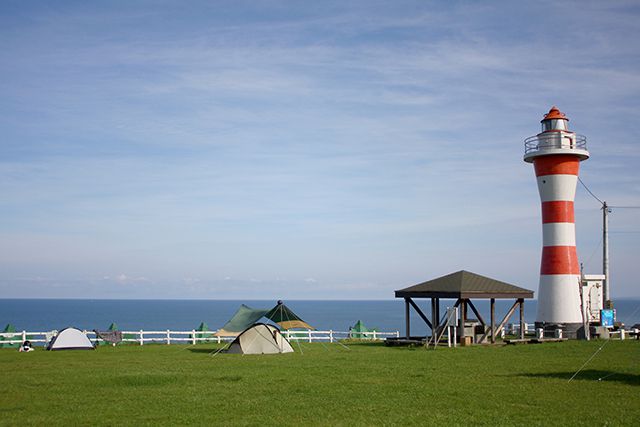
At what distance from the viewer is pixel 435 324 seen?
114 feet

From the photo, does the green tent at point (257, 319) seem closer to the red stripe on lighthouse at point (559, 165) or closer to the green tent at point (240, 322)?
the green tent at point (240, 322)

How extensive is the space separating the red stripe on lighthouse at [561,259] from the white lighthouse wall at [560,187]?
8.24 feet

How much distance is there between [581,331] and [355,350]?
494 inches

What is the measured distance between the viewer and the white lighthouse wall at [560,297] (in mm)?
37000

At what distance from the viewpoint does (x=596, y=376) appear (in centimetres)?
2078

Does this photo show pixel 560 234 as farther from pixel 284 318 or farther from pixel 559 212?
pixel 284 318

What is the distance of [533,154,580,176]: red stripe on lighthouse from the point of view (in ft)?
121

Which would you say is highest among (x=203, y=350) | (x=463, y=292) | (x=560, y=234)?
(x=560, y=234)

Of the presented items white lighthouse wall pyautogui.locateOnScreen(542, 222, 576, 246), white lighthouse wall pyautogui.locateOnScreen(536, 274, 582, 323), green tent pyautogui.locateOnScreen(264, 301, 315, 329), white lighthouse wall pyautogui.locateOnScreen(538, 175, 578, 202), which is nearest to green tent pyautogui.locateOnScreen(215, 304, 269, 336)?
green tent pyautogui.locateOnScreen(264, 301, 315, 329)

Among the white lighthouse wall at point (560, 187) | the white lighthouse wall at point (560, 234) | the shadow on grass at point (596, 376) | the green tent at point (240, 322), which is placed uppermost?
the white lighthouse wall at point (560, 187)

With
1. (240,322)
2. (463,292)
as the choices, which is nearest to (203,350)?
(240,322)

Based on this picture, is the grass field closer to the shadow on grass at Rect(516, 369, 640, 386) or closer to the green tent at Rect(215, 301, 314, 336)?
the shadow on grass at Rect(516, 369, 640, 386)

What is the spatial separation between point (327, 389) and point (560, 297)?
22240mm

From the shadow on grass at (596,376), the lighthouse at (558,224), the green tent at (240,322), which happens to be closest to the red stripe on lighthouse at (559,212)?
the lighthouse at (558,224)
